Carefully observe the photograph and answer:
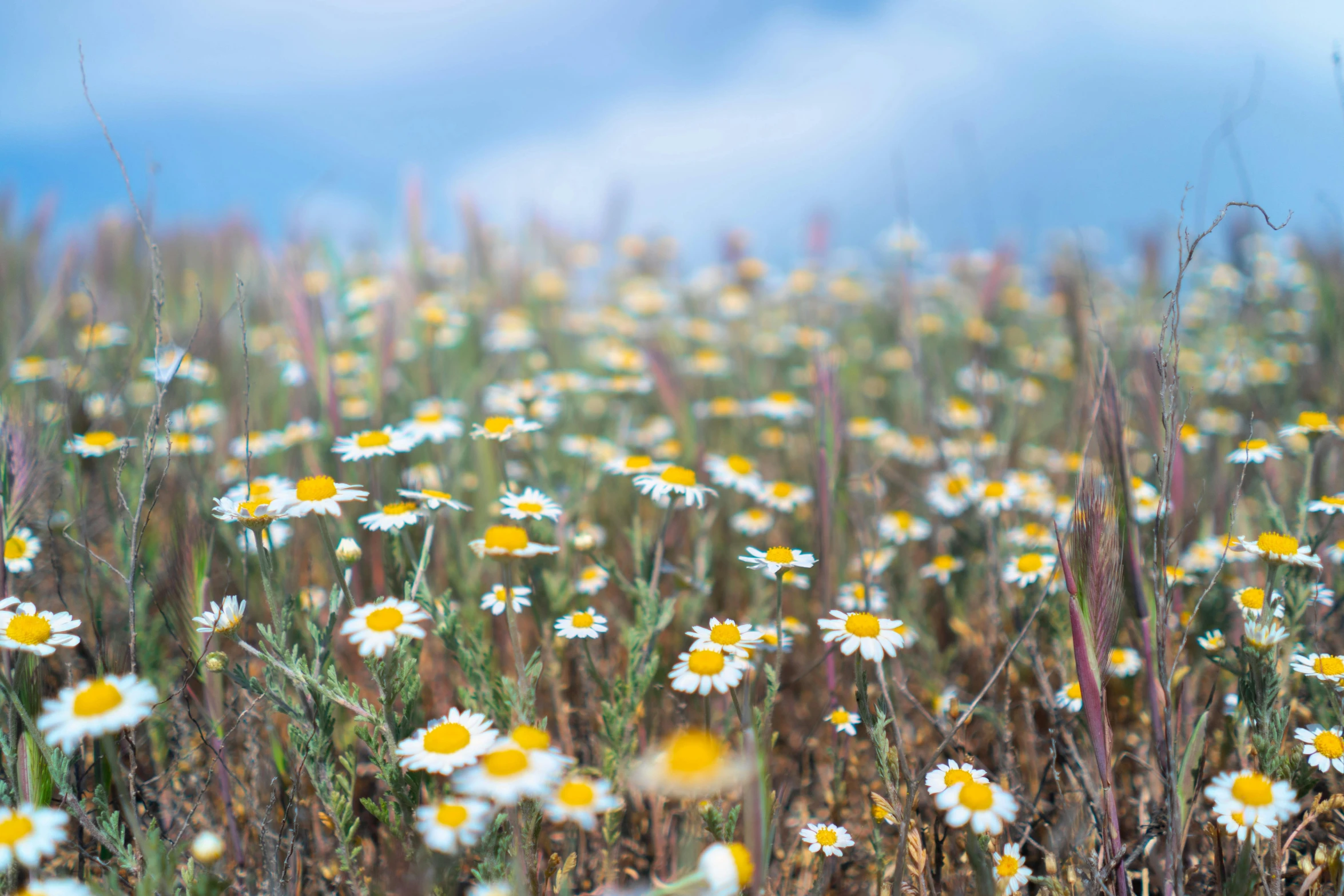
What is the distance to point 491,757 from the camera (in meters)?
0.98

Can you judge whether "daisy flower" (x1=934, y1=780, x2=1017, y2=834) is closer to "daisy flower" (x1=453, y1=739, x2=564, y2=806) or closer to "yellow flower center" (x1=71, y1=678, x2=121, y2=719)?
"daisy flower" (x1=453, y1=739, x2=564, y2=806)

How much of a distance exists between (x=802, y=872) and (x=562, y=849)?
20.9 inches

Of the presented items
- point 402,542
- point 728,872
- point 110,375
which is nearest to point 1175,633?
point 728,872

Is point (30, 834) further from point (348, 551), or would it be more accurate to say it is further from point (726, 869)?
point (726, 869)

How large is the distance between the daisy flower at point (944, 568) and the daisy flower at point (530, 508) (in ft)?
3.93

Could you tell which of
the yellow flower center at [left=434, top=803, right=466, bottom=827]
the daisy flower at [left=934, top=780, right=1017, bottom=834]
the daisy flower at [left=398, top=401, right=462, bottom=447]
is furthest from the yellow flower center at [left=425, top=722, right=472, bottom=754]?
the daisy flower at [left=398, top=401, right=462, bottom=447]

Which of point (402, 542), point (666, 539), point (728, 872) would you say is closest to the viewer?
point (728, 872)

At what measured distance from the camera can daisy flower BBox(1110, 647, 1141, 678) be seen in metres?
1.80

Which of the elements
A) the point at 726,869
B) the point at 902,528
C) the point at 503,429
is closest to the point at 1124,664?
the point at 902,528

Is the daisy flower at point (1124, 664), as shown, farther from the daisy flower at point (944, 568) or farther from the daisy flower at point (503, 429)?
the daisy flower at point (503, 429)

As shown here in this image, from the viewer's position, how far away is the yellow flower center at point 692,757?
810 millimetres

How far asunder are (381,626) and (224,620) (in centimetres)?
38

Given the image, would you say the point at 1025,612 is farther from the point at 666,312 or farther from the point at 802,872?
the point at 666,312

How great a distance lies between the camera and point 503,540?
4.10 ft
